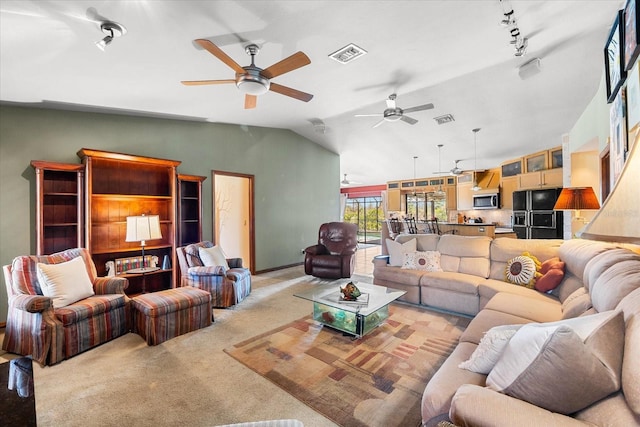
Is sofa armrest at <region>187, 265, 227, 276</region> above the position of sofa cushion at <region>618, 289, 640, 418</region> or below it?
below

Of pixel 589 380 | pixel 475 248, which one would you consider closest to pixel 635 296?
pixel 589 380

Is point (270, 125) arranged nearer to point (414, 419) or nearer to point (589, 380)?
point (414, 419)

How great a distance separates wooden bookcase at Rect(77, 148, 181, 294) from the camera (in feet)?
11.6

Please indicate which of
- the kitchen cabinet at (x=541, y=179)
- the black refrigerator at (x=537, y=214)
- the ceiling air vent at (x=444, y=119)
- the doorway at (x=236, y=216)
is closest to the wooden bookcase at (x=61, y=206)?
the doorway at (x=236, y=216)

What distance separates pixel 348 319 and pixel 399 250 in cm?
152

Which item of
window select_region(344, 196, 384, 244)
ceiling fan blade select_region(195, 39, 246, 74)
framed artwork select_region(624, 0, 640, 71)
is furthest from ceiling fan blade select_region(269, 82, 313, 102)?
window select_region(344, 196, 384, 244)

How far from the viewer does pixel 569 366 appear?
95 centimetres

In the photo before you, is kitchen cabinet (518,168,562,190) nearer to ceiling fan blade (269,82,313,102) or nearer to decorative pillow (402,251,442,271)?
decorative pillow (402,251,442,271)

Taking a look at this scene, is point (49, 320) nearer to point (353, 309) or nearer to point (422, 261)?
point (353, 309)

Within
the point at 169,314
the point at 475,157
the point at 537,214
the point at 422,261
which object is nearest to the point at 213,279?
the point at 169,314

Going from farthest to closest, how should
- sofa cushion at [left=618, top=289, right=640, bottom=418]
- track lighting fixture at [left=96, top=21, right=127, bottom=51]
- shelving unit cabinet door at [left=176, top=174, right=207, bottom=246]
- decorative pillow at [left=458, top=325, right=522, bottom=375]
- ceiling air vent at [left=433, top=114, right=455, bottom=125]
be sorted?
ceiling air vent at [left=433, top=114, right=455, bottom=125], shelving unit cabinet door at [left=176, top=174, right=207, bottom=246], track lighting fixture at [left=96, top=21, right=127, bottom=51], decorative pillow at [left=458, top=325, right=522, bottom=375], sofa cushion at [left=618, top=289, right=640, bottom=418]

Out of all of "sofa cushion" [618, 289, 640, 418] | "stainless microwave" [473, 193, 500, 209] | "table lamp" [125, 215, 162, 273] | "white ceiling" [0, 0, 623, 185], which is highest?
"white ceiling" [0, 0, 623, 185]

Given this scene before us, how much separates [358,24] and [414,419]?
3.07 m

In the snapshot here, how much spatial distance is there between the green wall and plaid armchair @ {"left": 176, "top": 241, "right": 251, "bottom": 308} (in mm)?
1116
